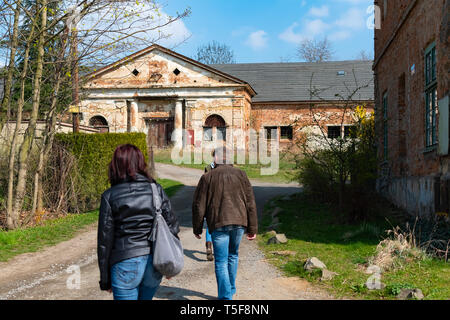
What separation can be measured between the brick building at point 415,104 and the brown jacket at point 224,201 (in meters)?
4.42

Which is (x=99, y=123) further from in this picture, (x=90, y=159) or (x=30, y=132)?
(x=30, y=132)

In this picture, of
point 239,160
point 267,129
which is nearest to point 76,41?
point 239,160

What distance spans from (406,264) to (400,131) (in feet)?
21.6

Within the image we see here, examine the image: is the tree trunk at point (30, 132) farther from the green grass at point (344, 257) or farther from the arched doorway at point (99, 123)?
the arched doorway at point (99, 123)

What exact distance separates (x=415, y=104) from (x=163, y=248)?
9.12 m

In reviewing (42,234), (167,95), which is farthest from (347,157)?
(167,95)

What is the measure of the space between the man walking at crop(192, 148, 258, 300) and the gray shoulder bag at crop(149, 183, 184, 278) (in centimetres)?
147

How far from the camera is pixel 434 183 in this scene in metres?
8.70

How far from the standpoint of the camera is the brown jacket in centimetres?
520

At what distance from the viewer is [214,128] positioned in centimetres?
3256

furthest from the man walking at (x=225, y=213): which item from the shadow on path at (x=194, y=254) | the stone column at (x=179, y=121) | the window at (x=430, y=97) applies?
the stone column at (x=179, y=121)

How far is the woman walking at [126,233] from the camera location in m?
3.59

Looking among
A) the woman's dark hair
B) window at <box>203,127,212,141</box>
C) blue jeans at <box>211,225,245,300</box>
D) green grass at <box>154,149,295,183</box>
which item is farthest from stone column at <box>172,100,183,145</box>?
the woman's dark hair
